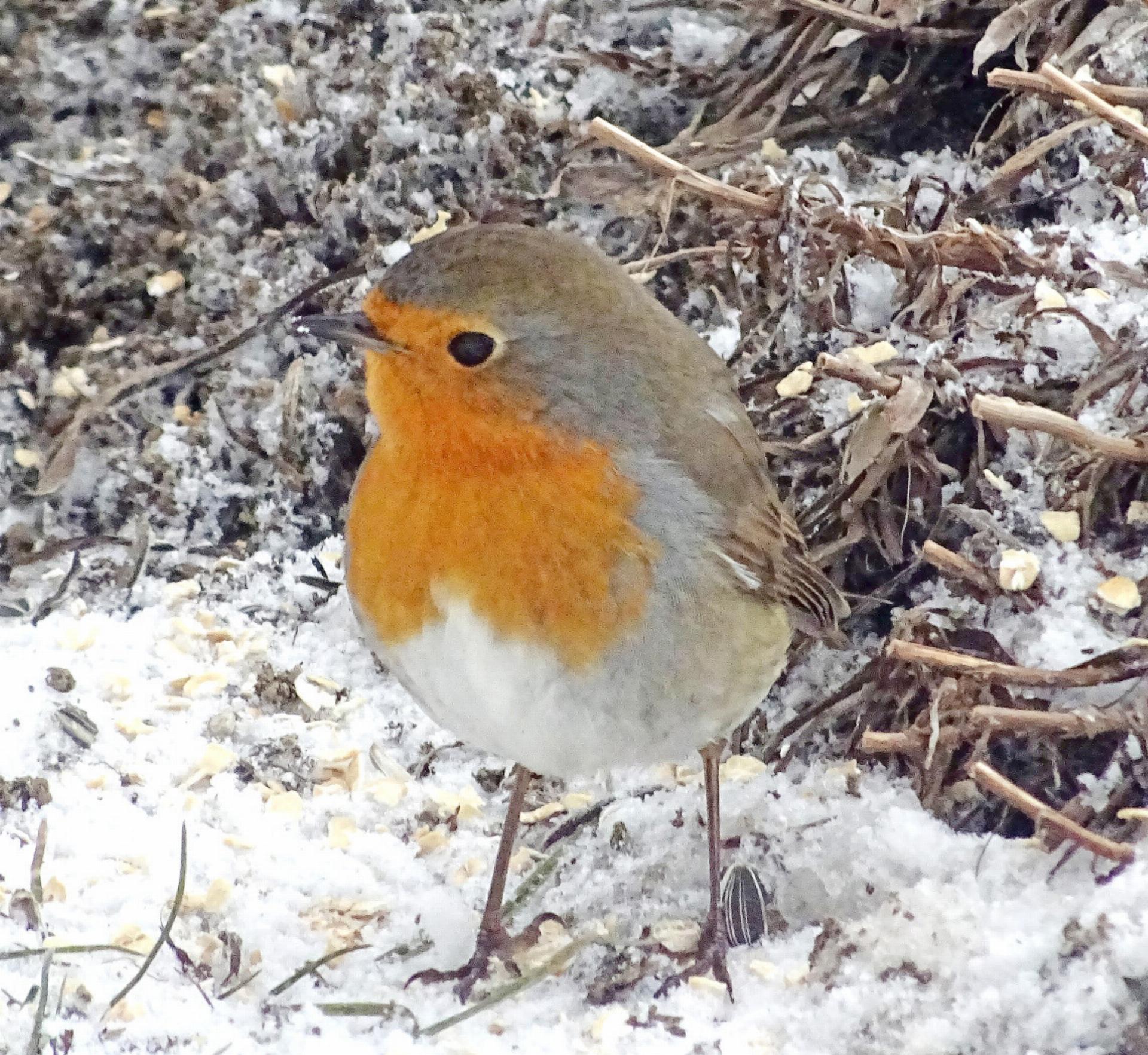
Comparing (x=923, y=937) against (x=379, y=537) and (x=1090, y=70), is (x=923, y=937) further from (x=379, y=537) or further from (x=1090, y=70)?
(x=1090, y=70)

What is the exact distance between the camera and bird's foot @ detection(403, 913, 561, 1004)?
7.00 feet

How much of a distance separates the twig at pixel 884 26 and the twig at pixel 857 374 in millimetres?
890

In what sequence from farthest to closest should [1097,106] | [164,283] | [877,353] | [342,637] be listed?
[164,283] < [342,637] < [877,353] < [1097,106]

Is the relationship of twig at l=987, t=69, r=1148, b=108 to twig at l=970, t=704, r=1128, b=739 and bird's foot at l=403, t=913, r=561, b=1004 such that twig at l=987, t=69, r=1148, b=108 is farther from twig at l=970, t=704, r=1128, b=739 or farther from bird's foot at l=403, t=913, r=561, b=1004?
bird's foot at l=403, t=913, r=561, b=1004

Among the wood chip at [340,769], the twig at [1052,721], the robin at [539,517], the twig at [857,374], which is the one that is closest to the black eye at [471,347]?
the robin at [539,517]

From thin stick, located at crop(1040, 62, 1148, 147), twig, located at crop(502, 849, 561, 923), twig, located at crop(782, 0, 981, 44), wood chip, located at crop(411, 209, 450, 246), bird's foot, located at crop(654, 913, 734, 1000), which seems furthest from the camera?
wood chip, located at crop(411, 209, 450, 246)

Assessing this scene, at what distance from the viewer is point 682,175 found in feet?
8.84

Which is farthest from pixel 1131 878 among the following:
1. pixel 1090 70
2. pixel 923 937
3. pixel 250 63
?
pixel 250 63

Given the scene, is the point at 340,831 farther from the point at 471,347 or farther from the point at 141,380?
the point at 141,380

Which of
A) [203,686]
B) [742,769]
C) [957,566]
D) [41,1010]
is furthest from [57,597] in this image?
[957,566]

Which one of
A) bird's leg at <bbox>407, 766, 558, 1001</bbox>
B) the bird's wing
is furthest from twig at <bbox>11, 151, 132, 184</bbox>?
bird's leg at <bbox>407, 766, 558, 1001</bbox>

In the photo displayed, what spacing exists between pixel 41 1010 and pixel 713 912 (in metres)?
0.87

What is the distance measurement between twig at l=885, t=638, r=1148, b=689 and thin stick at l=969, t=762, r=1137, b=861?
20 cm

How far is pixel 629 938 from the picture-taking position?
2.24 meters
